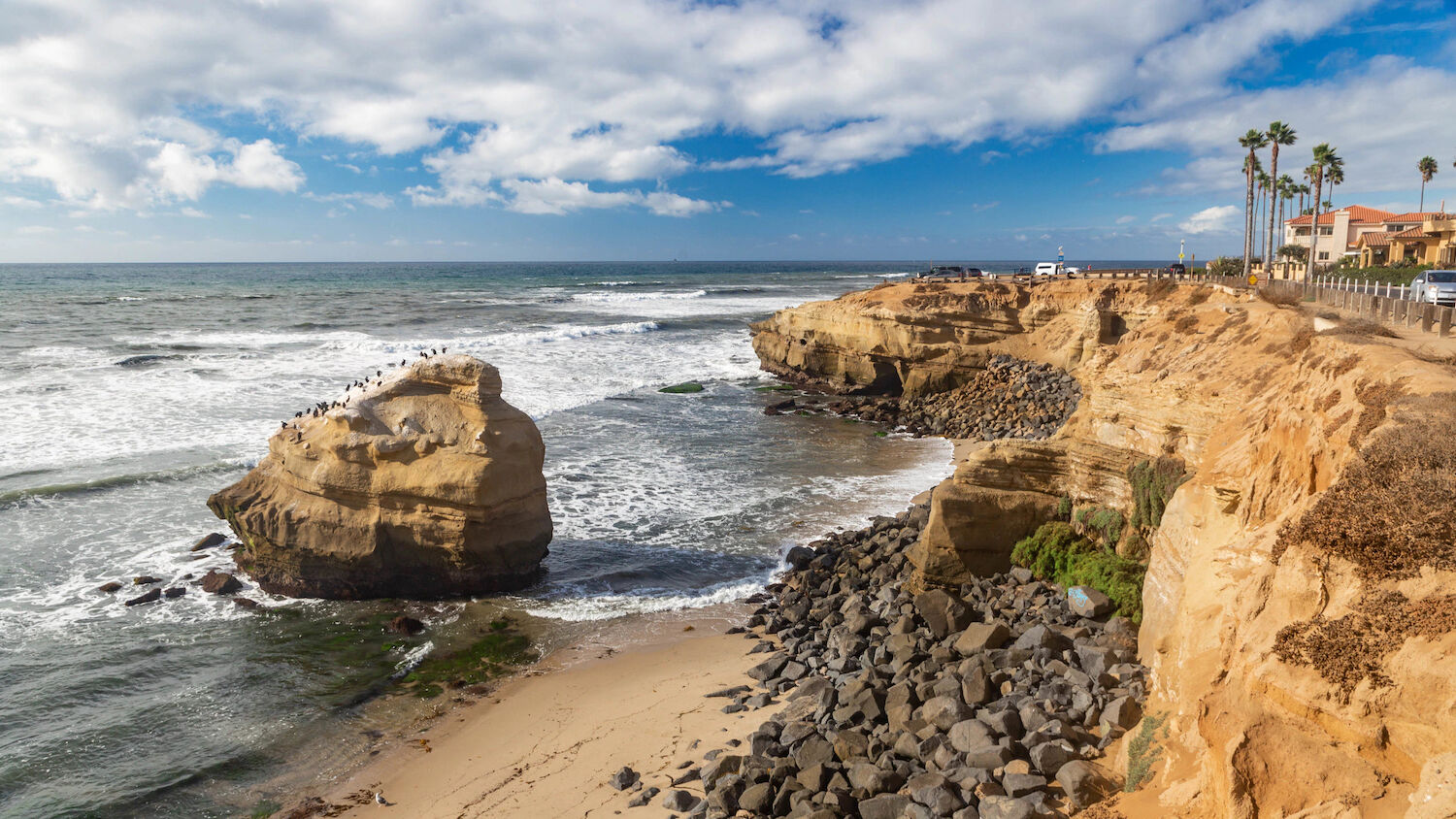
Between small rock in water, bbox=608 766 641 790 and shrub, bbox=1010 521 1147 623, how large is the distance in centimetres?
690

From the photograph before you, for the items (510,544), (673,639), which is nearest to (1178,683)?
(673,639)

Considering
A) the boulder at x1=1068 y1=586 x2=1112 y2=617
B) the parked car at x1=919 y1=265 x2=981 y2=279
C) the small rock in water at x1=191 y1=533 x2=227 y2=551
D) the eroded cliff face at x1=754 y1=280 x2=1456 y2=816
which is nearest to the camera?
the eroded cliff face at x1=754 y1=280 x2=1456 y2=816

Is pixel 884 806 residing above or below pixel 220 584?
above

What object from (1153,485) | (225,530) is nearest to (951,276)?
(1153,485)

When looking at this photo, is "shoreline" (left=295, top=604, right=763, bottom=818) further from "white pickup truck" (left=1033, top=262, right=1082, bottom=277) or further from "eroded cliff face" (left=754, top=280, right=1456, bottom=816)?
"white pickup truck" (left=1033, top=262, right=1082, bottom=277)

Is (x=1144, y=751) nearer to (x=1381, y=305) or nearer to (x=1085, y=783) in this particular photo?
(x=1085, y=783)

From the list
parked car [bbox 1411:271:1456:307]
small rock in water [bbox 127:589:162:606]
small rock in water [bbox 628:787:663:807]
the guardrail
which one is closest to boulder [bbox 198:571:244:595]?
small rock in water [bbox 127:589:162:606]

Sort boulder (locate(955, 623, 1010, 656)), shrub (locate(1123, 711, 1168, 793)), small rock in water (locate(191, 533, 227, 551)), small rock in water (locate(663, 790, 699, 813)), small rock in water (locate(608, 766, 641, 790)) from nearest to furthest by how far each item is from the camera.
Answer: shrub (locate(1123, 711, 1168, 793)), small rock in water (locate(663, 790, 699, 813)), small rock in water (locate(608, 766, 641, 790)), boulder (locate(955, 623, 1010, 656)), small rock in water (locate(191, 533, 227, 551))

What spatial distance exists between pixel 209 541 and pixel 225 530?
905mm

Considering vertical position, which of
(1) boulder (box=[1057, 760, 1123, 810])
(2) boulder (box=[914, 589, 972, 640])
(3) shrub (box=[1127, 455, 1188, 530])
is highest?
(3) shrub (box=[1127, 455, 1188, 530])

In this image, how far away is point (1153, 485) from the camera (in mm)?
11812

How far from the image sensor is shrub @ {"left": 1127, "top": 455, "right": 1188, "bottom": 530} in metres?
11.5

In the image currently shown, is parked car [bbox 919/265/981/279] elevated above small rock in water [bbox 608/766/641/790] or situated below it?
above

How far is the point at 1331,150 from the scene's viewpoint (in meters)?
47.2
